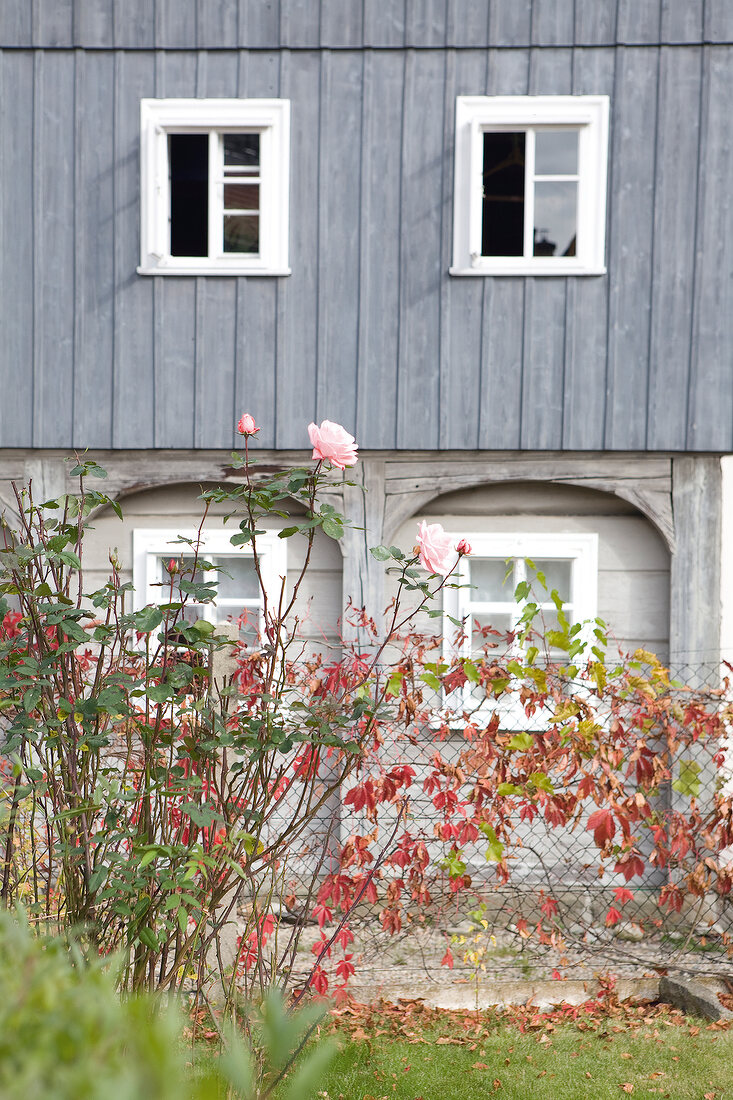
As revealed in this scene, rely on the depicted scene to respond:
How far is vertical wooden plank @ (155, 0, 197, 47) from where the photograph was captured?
5.68 meters

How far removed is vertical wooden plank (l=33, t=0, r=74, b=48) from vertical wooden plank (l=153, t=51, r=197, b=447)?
156 cm

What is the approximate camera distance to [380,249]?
571 centimetres

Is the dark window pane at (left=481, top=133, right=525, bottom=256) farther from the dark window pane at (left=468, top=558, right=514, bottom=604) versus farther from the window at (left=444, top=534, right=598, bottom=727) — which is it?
the dark window pane at (left=468, top=558, right=514, bottom=604)

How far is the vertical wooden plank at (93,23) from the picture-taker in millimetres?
5703

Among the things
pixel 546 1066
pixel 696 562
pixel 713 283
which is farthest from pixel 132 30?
pixel 546 1066

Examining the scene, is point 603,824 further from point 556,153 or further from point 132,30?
point 132,30

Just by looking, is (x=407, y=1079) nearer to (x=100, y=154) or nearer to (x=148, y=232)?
(x=148, y=232)

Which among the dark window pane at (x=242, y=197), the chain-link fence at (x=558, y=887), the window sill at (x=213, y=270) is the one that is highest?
the dark window pane at (x=242, y=197)

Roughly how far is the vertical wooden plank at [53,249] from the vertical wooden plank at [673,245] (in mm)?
3586

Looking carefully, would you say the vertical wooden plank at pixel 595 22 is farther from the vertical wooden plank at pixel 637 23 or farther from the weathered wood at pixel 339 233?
the weathered wood at pixel 339 233

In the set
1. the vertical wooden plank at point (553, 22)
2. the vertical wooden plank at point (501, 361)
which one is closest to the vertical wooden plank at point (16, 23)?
the vertical wooden plank at point (553, 22)

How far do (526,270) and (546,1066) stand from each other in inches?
168

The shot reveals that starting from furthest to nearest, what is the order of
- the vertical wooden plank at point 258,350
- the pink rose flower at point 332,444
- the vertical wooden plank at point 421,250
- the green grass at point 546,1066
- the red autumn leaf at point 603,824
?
the vertical wooden plank at point 258,350, the vertical wooden plank at point 421,250, the red autumn leaf at point 603,824, the green grass at point 546,1066, the pink rose flower at point 332,444

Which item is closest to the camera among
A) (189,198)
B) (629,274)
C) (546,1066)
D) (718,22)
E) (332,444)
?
(332,444)
